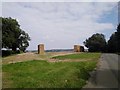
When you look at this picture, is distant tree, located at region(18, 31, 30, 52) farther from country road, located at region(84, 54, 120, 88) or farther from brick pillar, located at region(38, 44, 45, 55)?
country road, located at region(84, 54, 120, 88)

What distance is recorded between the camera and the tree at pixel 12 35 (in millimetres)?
57781

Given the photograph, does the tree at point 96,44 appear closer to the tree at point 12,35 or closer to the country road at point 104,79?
the tree at point 12,35

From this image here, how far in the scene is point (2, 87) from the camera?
42.9 ft

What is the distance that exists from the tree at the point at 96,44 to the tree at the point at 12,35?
46.6 m

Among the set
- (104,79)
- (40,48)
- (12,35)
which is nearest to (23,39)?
(12,35)

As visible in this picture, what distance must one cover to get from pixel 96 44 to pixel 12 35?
55.0 m

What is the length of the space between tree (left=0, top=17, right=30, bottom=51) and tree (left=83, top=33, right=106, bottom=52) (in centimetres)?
4660

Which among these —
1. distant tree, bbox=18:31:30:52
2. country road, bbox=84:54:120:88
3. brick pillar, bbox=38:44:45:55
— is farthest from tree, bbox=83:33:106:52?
country road, bbox=84:54:120:88

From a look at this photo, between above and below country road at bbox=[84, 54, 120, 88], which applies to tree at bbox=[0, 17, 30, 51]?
above

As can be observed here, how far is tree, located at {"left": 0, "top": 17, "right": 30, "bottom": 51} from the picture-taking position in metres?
57.8

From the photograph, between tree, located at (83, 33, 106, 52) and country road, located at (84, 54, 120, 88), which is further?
tree, located at (83, 33, 106, 52)

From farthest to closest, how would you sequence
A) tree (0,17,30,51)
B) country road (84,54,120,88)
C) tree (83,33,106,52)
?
tree (83,33,106,52), tree (0,17,30,51), country road (84,54,120,88)

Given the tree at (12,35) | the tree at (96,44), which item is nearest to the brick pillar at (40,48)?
the tree at (12,35)

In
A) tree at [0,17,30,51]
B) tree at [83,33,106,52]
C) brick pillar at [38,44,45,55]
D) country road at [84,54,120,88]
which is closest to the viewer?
country road at [84,54,120,88]
